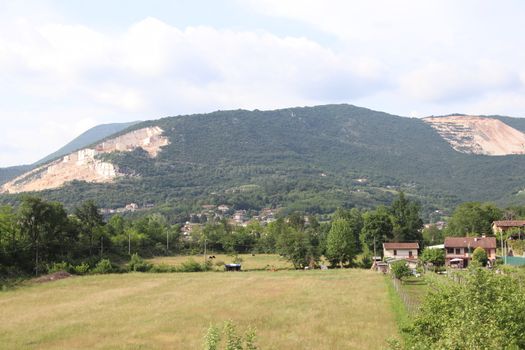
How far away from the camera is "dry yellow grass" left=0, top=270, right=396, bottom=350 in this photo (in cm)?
2847

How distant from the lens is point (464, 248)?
80312 mm

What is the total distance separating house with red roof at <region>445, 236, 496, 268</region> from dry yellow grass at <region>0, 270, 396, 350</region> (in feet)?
80.7

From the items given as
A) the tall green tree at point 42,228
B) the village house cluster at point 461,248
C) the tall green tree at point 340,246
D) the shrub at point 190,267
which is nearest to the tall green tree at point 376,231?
the village house cluster at point 461,248

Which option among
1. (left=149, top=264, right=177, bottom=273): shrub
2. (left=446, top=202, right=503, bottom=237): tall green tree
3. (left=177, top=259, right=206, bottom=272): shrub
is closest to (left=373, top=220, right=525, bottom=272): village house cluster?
(left=446, top=202, right=503, bottom=237): tall green tree

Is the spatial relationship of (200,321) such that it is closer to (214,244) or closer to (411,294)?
(411,294)

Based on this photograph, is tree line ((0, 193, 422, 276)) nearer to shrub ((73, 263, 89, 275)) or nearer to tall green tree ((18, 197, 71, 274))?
tall green tree ((18, 197, 71, 274))

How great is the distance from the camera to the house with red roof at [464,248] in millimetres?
76438

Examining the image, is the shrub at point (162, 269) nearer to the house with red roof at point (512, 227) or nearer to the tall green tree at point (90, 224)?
the tall green tree at point (90, 224)

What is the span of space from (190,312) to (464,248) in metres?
56.2

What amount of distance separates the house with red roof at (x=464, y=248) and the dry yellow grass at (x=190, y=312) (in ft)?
80.7

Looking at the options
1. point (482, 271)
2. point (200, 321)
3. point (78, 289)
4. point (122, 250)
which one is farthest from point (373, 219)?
point (482, 271)

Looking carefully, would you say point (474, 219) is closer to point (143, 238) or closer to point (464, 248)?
point (464, 248)

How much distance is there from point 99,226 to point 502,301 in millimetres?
74652

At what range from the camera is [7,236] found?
6372cm
